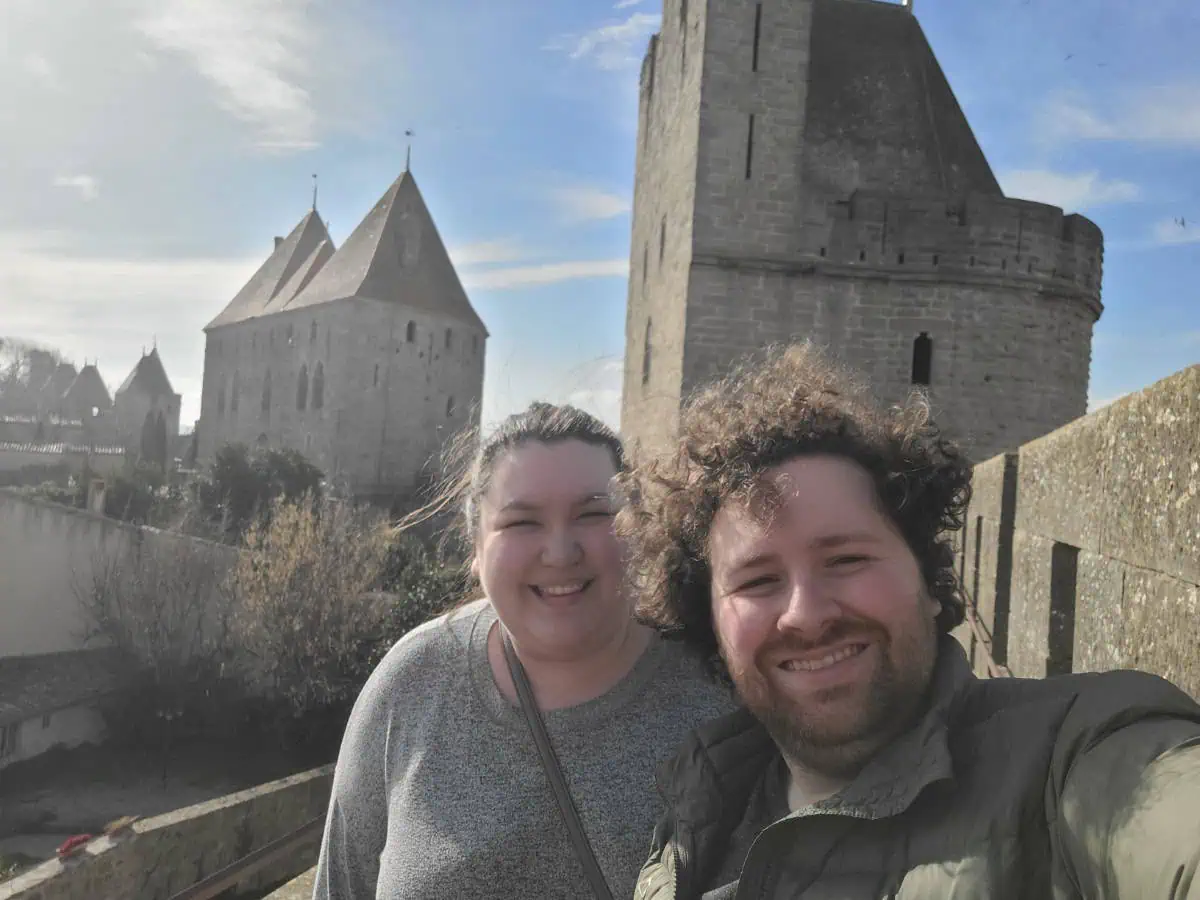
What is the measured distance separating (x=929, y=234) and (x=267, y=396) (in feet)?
112

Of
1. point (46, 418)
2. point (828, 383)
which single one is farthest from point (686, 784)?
point (46, 418)

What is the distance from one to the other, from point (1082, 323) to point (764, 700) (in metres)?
13.2

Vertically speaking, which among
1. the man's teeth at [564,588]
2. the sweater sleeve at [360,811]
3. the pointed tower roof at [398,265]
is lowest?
the sweater sleeve at [360,811]

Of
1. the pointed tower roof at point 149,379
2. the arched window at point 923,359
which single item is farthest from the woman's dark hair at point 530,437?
the pointed tower roof at point 149,379

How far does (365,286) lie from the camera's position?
36.2m

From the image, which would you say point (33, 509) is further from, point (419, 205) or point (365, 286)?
point (419, 205)

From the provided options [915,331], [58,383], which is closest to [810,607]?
[915,331]

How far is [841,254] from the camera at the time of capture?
38.9 feet

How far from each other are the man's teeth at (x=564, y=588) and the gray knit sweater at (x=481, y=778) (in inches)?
8.5

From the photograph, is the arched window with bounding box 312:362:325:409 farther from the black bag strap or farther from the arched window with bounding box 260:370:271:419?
the black bag strap

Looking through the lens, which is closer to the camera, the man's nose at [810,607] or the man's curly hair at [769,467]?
the man's nose at [810,607]

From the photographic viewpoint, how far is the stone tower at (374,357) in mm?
36125

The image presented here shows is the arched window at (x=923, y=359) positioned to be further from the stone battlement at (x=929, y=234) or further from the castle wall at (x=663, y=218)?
the castle wall at (x=663, y=218)

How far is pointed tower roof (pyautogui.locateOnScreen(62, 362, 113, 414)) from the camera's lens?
56091mm
